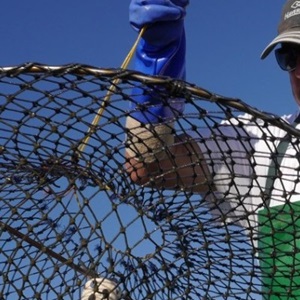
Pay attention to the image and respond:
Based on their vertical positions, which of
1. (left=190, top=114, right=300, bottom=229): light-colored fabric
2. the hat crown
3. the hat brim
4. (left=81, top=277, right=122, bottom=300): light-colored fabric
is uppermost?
the hat crown

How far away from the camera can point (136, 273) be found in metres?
2.43

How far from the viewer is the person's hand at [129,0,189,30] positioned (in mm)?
3037

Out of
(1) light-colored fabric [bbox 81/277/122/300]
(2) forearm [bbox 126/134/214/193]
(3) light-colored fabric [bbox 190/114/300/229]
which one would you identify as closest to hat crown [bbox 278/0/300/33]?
(3) light-colored fabric [bbox 190/114/300/229]

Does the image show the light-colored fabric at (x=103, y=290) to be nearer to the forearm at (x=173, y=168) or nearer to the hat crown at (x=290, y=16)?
the forearm at (x=173, y=168)

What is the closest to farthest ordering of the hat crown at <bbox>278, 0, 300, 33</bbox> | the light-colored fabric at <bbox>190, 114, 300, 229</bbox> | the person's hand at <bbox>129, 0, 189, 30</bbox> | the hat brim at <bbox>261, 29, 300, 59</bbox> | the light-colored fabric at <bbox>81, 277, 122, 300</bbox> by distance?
the light-colored fabric at <bbox>190, 114, 300, 229</bbox>
the light-colored fabric at <bbox>81, 277, 122, 300</bbox>
the person's hand at <bbox>129, 0, 189, 30</bbox>
the hat brim at <bbox>261, 29, 300, 59</bbox>
the hat crown at <bbox>278, 0, 300, 33</bbox>

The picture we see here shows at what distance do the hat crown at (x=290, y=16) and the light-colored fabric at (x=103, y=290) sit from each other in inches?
63.0

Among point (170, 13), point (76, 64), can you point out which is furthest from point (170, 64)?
point (76, 64)

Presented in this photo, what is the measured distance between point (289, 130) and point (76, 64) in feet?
1.97

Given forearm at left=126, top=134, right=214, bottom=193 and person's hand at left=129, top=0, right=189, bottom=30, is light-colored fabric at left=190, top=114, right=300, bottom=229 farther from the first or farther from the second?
person's hand at left=129, top=0, right=189, bottom=30

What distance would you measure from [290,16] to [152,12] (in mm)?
725

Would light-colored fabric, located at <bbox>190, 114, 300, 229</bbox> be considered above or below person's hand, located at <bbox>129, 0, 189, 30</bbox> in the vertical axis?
below

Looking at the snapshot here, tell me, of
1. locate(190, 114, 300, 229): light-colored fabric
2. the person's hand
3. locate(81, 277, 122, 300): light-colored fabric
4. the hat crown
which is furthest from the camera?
the hat crown

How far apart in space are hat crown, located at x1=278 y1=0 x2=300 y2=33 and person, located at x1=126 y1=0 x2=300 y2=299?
1.90 feet

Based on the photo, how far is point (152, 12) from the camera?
9.98 feet
